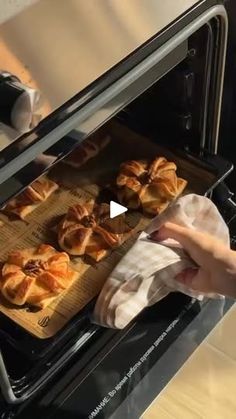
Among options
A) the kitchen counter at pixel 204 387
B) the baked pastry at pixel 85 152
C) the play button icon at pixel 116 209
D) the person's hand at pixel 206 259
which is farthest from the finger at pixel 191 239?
the kitchen counter at pixel 204 387

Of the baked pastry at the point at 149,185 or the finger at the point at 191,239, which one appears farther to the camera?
the baked pastry at the point at 149,185

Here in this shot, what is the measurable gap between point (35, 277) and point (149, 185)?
0.24 metres

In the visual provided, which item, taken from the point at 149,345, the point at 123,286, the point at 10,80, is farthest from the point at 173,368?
the point at 10,80

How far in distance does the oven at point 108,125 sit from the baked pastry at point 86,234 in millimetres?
86

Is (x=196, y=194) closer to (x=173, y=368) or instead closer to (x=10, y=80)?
(x=173, y=368)

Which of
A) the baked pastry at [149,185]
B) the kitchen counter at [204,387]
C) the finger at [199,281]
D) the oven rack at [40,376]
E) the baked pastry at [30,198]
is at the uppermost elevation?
the baked pastry at [30,198]

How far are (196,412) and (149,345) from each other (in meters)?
0.15

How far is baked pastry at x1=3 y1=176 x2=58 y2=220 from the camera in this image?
1.11 metres

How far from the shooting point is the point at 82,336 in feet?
3.50

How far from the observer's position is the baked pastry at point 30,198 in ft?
3.63

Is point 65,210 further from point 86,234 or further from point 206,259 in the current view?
point 206,259

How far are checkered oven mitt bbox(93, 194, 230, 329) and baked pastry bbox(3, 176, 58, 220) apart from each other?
18 cm

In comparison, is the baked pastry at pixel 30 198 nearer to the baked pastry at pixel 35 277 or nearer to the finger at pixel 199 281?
the baked pastry at pixel 35 277

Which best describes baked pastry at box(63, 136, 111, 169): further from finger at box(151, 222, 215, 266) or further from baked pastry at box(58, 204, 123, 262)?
finger at box(151, 222, 215, 266)
